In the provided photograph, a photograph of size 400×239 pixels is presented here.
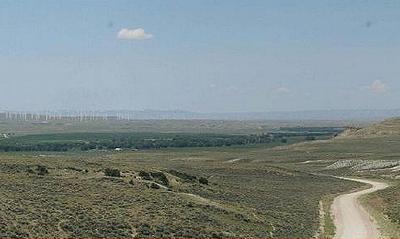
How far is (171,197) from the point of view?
48531 millimetres

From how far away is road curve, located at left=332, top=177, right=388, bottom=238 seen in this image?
44784mm

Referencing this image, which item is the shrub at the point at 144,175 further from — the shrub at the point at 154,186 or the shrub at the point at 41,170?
the shrub at the point at 41,170

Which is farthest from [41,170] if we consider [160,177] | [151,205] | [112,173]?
[151,205]

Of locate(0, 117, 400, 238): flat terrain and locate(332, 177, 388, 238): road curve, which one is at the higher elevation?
locate(0, 117, 400, 238): flat terrain

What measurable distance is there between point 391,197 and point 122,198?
1421 inches

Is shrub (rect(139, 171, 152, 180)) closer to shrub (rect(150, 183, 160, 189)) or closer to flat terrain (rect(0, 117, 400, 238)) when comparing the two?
flat terrain (rect(0, 117, 400, 238))

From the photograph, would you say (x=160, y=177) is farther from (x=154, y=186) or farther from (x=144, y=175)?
(x=154, y=186)

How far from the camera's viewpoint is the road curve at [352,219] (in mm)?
44784

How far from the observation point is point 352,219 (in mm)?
52281

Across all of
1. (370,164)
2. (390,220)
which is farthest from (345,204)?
(370,164)

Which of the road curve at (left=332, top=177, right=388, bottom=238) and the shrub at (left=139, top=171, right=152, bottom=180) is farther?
the shrub at (left=139, top=171, right=152, bottom=180)

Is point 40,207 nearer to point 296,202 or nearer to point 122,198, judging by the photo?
point 122,198

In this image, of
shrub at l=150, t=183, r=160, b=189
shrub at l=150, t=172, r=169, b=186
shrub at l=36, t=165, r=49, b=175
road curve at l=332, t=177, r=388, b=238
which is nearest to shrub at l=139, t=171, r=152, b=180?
shrub at l=150, t=172, r=169, b=186

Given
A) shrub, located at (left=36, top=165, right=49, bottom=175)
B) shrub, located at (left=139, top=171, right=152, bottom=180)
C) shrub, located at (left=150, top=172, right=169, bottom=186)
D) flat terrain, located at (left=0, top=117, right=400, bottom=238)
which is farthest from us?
shrub, located at (left=139, top=171, right=152, bottom=180)
